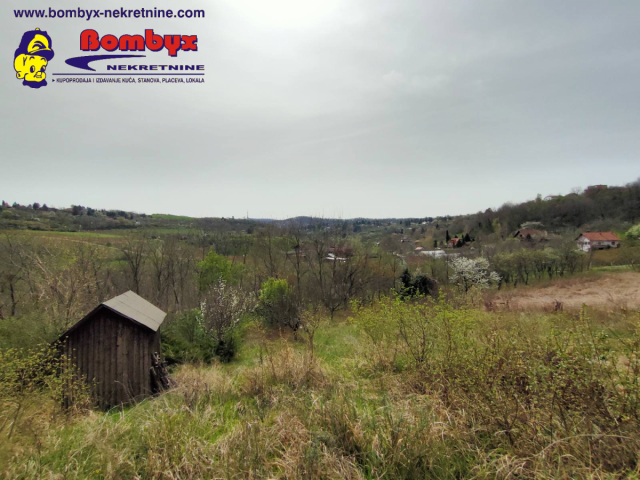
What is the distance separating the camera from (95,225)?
118 feet

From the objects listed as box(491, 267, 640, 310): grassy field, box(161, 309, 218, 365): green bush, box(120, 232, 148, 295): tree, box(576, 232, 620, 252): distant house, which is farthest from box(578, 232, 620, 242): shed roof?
box(120, 232, 148, 295): tree

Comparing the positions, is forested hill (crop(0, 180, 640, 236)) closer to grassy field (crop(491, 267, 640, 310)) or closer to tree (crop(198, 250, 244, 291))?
tree (crop(198, 250, 244, 291))

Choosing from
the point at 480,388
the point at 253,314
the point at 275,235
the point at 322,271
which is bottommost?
the point at 253,314

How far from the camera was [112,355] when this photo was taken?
7.69 metres

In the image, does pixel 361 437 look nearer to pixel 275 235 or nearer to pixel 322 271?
pixel 322 271

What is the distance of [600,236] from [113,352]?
55.6 m

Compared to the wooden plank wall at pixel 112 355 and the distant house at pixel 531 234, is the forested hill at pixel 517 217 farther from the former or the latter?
the wooden plank wall at pixel 112 355

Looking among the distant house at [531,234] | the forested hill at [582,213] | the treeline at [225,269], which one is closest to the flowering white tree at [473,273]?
the treeline at [225,269]

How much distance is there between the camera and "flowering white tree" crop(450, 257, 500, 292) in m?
24.5

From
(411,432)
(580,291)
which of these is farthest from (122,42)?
(580,291)

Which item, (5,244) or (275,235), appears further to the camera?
(275,235)

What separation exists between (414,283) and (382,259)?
644 cm

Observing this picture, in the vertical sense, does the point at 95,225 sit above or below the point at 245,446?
above

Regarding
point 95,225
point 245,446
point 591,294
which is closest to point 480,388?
point 245,446
